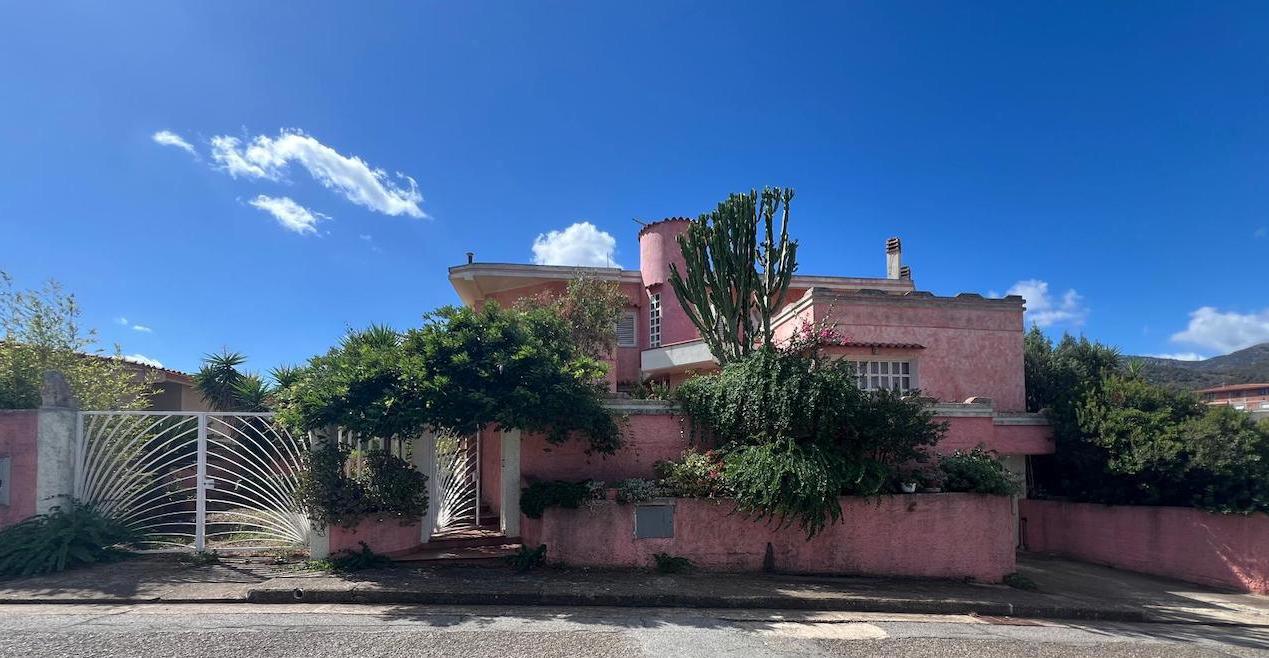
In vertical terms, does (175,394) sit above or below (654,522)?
above

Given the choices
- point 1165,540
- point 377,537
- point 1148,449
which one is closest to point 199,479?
point 377,537

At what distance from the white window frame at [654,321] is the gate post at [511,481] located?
28.8 ft

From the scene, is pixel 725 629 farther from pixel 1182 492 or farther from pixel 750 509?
pixel 1182 492

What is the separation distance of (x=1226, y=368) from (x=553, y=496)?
244ft

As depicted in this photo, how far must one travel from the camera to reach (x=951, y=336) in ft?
44.3

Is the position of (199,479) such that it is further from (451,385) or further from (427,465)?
(451,385)

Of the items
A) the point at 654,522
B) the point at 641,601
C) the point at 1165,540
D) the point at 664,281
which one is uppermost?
the point at 664,281

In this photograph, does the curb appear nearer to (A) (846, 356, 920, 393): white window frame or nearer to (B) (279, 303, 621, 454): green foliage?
(B) (279, 303, 621, 454): green foliage

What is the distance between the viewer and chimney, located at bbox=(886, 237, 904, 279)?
19.2 m

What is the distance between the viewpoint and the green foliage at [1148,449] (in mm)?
→ 10562

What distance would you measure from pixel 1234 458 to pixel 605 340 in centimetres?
1193

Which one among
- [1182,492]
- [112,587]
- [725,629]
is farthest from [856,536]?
[112,587]

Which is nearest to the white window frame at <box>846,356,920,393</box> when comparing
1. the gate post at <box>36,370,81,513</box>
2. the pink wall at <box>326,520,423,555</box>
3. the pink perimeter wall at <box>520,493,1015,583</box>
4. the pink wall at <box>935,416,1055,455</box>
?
the pink wall at <box>935,416,1055,455</box>

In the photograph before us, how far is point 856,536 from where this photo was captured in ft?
30.1
